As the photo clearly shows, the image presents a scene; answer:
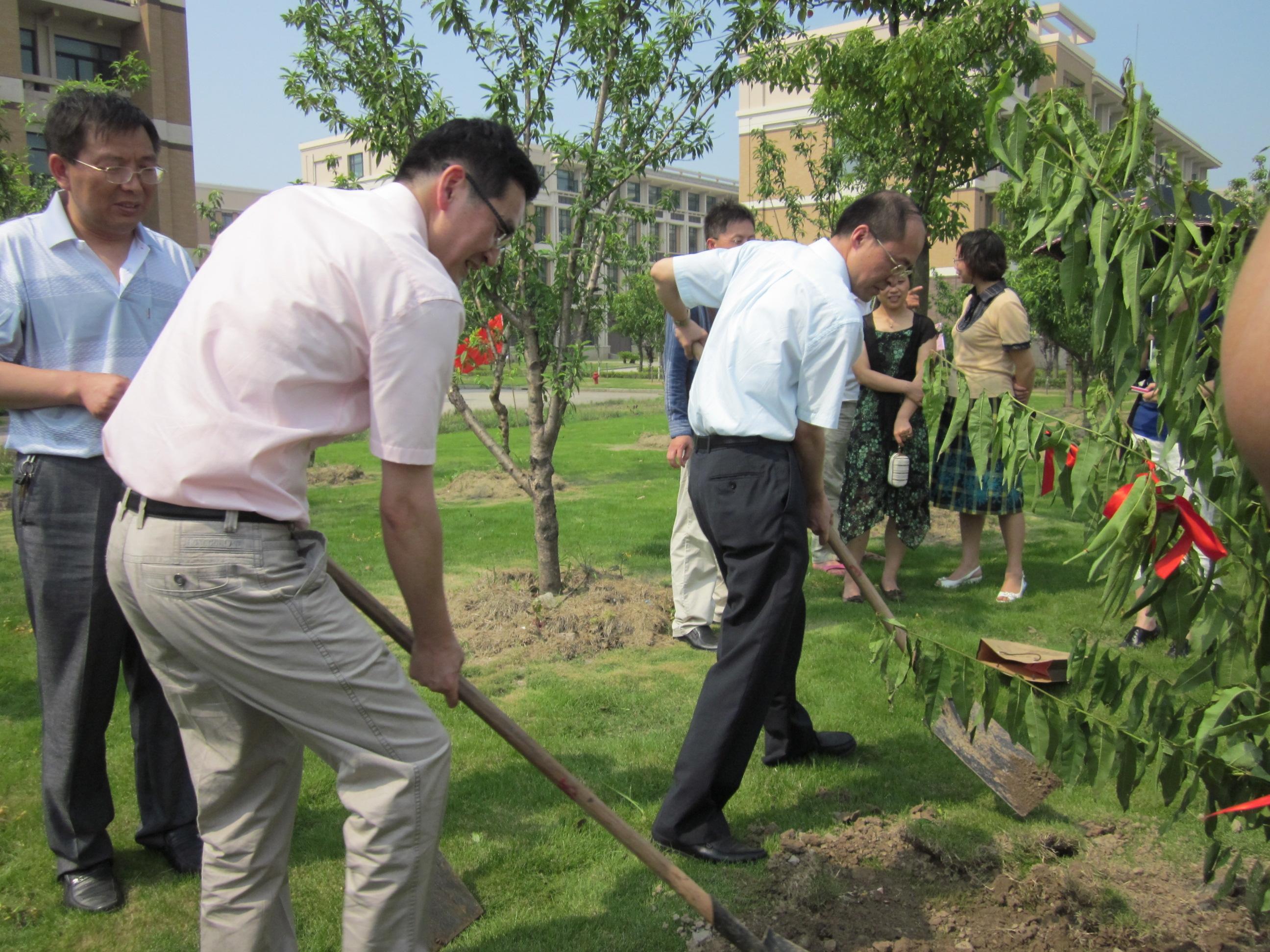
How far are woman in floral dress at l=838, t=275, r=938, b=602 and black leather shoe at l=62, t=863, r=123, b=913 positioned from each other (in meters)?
4.42

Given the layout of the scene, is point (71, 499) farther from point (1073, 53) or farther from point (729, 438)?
point (1073, 53)

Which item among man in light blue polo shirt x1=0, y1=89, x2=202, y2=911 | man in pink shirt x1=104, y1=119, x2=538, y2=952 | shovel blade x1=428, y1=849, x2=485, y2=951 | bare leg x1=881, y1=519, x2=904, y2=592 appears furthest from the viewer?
bare leg x1=881, y1=519, x2=904, y2=592

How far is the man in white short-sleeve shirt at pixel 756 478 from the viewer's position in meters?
3.17

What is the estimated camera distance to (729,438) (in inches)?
129

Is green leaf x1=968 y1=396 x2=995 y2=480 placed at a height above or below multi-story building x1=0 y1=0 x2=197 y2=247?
below

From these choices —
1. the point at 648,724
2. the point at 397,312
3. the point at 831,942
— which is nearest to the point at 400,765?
the point at 397,312

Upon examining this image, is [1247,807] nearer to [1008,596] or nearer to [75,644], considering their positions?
[75,644]

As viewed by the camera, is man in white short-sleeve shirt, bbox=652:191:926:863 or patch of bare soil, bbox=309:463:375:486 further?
patch of bare soil, bbox=309:463:375:486

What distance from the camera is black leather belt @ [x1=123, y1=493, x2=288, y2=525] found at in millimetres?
2006

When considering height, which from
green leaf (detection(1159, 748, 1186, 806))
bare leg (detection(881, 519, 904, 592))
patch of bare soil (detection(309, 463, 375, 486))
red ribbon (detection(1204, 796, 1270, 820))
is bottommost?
patch of bare soil (detection(309, 463, 375, 486))

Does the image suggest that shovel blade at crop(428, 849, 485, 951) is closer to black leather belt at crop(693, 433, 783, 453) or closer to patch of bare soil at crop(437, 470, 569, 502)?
black leather belt at crop(693, 433, 783, 453)

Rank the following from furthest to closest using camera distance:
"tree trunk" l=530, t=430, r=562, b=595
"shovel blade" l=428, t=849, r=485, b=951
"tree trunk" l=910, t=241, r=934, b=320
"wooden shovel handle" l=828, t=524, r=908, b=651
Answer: "tree trunk" l=910, t=241, r=934, b=320, "tree trunk" l=530, t=430, r=562, b=595, "wooden shovel handle" l=828, t=524, r=908, b=651, "shovel blade" l=428, t=849, r=485, b=951

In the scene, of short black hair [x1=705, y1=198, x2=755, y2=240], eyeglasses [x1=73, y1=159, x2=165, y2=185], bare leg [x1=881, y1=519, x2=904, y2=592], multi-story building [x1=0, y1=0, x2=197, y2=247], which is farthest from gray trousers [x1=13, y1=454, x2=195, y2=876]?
multi-story building [x1=0, y1=0, x2=197, y2=247]

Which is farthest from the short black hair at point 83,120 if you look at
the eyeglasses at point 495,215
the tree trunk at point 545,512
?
the tree trunk at point 545,512
